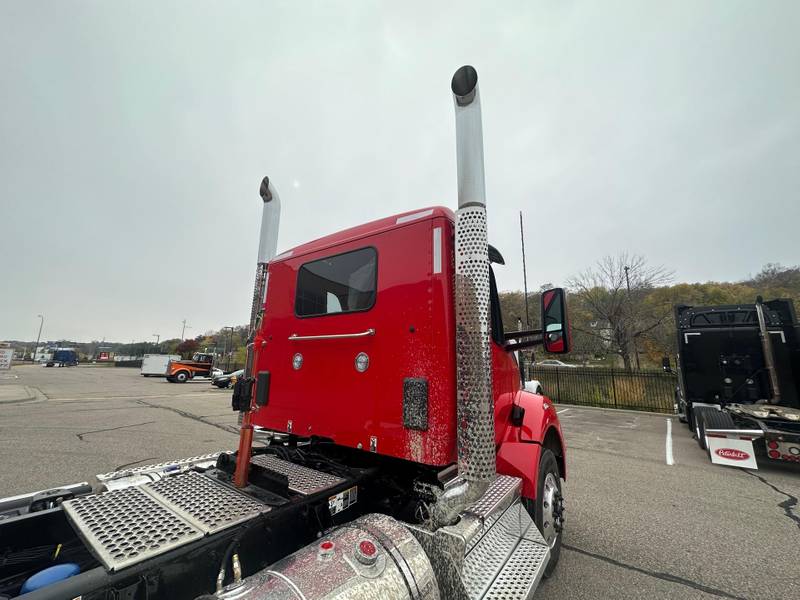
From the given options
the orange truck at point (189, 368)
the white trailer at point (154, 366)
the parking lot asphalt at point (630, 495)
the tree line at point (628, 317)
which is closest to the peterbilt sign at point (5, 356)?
the white trailer at point (154, 366)

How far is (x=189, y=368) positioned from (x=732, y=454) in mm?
32067

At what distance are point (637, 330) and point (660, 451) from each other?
16030mm

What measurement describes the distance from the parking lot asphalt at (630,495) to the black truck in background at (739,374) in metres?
0.62

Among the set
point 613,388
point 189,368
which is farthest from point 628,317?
point 189,368

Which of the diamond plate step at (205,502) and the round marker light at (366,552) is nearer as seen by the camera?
the round marker light at (366,552)

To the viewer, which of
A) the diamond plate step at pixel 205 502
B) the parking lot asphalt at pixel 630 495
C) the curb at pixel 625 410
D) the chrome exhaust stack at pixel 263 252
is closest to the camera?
the diamond plate step at pixel 205 502

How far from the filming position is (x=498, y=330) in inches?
106

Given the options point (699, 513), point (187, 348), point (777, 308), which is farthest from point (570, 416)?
point (187, 348)

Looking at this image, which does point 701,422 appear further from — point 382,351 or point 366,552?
point 366,552

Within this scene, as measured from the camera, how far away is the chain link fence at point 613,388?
1366 cm

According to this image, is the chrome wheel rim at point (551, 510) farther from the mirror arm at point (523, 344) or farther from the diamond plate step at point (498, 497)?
the mirror arm at point (523, 344)

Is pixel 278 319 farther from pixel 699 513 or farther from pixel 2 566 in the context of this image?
pixel 699 513

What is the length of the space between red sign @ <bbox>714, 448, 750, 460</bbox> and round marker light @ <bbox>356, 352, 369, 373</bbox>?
7319 millimetres

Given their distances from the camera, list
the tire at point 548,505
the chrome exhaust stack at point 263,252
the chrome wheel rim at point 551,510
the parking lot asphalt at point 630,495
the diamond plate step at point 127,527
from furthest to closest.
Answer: the parking lot asphalt at point 630,495
the chrome wheel rim at point 551,510
the tire at point 548,505
the chrome exhaust stack at point 263,252
the diamond plate step at point 127,527
